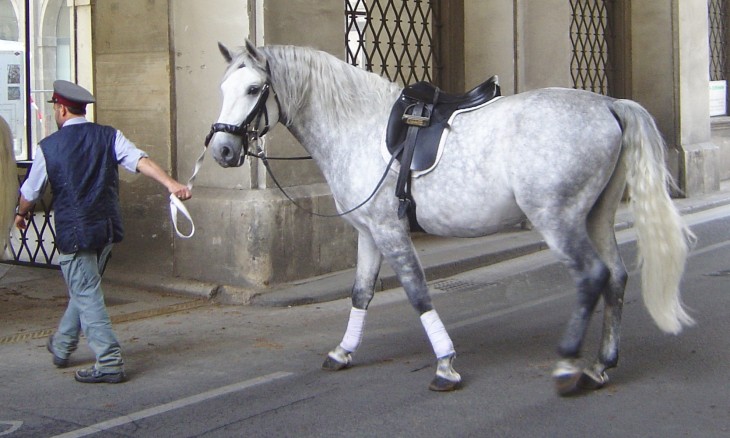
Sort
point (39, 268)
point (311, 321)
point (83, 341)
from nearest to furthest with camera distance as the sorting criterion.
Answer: point (83, 341) < point (311, 321) < point (39, 268)

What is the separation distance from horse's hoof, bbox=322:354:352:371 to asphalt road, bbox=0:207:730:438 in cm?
4

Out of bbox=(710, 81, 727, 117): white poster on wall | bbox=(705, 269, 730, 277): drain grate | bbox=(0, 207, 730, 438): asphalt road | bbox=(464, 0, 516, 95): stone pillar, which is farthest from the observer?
bbox=(710, 81, 727, 117): white poster on wall

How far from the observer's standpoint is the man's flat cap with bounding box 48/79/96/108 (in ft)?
20.6

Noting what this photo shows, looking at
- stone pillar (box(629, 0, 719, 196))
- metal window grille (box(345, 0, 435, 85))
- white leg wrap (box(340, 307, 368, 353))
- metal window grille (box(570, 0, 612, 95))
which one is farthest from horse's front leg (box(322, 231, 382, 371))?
stone pillar (box(629, 0, 719, 196))

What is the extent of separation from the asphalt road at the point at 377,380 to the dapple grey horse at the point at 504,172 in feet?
1.12

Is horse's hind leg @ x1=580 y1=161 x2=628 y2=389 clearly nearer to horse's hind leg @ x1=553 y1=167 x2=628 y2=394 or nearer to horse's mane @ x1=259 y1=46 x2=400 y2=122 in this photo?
horse's hind leg @ x1=553 y1=167 x2=628 y2=394

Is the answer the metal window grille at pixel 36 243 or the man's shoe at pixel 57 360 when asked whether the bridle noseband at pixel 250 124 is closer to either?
the man's shoe at pixel 57 360

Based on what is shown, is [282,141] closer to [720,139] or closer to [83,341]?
[83,341]

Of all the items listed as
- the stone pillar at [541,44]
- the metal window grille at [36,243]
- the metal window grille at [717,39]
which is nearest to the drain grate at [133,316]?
the metal window grille at [36,243]

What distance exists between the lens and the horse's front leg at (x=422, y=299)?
597cm

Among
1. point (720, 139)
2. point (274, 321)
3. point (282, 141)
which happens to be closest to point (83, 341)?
point (274, 321)

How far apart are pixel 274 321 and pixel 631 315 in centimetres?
291

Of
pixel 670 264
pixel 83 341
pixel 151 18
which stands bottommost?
pixel 83 341

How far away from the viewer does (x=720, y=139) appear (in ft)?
58.2
